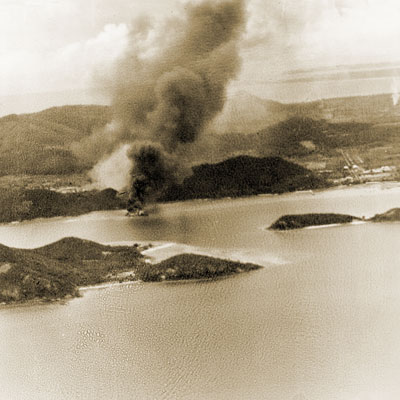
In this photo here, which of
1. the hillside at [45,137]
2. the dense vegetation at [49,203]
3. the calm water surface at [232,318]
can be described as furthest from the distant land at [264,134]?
the calm water surface at [232,318]

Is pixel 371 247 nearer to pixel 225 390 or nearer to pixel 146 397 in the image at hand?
pixel 225 390

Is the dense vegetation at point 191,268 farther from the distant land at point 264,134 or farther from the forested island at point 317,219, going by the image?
the distant land at point 264,134

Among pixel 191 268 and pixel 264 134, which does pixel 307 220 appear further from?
pixel 191 268

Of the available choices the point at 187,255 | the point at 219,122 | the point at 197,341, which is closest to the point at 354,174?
the point at 219,122

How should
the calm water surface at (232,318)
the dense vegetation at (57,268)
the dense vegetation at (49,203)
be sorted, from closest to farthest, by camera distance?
the calm water surface at (232,318) → the dense vegetation at (57,268) → the dense vegetation at (49,203)

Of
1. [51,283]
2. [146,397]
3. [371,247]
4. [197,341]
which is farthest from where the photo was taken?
[371,247]

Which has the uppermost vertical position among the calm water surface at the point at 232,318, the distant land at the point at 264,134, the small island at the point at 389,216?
the distant land at the point at 264,134
